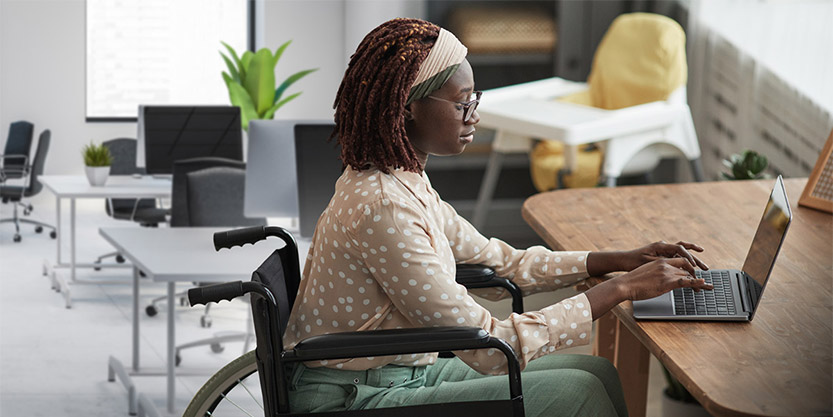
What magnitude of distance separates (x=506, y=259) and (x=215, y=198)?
1.88 meters

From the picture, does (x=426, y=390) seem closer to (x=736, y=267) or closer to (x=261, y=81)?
(x=736, y=267)

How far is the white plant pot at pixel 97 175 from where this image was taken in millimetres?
4422

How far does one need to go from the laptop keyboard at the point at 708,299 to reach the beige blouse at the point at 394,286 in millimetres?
165

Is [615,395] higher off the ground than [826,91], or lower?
lower

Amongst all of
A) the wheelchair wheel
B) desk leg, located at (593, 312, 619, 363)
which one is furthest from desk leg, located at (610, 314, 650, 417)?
the wheelchair wheel

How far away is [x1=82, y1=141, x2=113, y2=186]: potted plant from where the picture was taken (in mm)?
4414

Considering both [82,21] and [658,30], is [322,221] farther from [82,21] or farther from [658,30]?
[82,21]

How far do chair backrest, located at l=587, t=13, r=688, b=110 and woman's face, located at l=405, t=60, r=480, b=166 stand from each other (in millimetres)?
2741

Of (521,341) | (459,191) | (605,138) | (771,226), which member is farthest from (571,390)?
(459,191)

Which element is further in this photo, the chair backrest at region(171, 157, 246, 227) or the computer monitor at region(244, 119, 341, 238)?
the chair backrest at region(171, 157, 246, 227)

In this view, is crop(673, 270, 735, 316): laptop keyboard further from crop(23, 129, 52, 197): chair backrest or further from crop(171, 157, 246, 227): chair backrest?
crop(23, 129, 52, 197): chair backrest

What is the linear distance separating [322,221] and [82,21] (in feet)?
22.0

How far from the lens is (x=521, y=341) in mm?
1373

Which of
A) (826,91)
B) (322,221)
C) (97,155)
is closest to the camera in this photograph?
(322,221)
